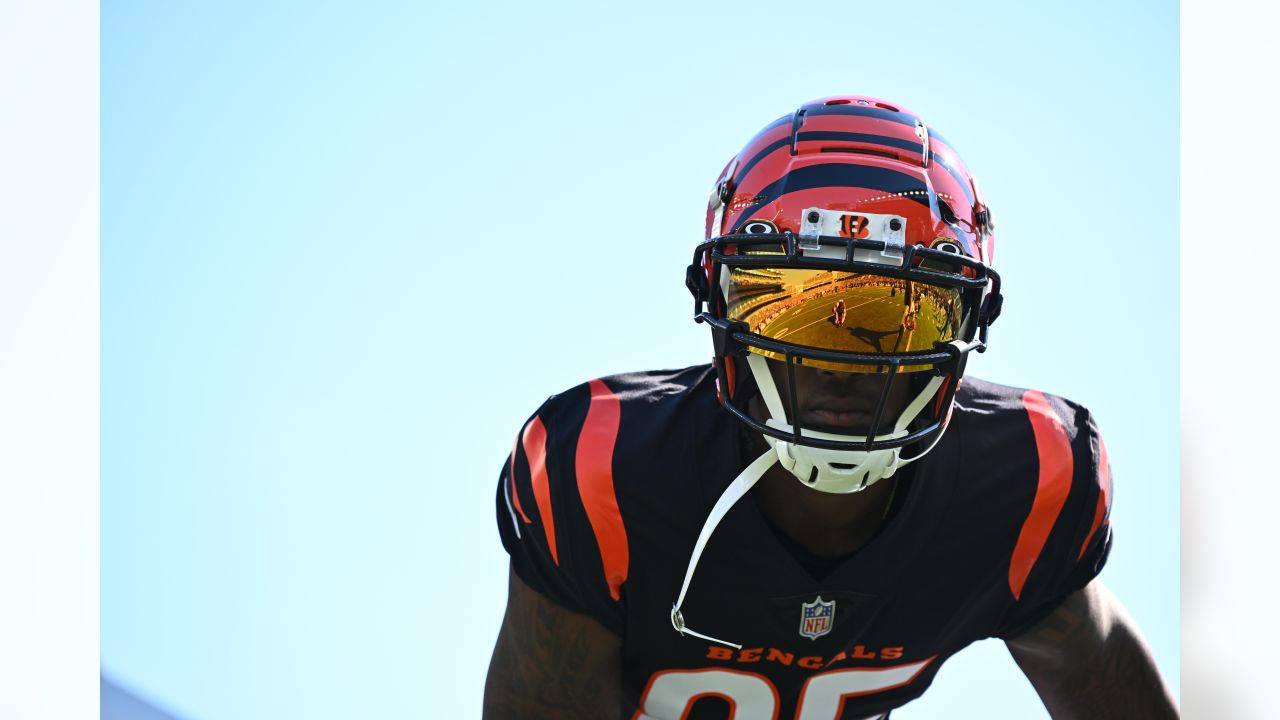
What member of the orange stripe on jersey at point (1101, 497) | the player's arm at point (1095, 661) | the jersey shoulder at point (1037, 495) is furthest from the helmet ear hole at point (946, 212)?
the player's arm at point (1095, 661)

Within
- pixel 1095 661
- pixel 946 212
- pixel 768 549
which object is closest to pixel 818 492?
pixel 768 549

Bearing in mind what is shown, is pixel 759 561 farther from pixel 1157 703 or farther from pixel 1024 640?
pixel 1157 703

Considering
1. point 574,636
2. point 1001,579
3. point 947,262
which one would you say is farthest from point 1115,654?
point 574,636

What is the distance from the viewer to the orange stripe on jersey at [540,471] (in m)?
1.60

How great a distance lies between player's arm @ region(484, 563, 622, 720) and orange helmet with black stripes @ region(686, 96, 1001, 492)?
1.32 ft

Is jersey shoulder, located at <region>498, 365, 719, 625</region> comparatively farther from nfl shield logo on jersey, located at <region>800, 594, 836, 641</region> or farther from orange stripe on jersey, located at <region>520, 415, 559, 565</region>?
nfl shield logo on jersey, located at <region>800, 594, 836, 641</region>

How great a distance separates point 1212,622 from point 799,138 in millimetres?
1078

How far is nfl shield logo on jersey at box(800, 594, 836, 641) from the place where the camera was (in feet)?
5.28

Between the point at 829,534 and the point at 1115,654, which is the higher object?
the point at 829,534

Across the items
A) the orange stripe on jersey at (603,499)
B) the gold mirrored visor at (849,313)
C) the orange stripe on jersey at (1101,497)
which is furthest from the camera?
the orange stripe on jersey at (1101,497)

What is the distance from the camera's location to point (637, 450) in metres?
1.62

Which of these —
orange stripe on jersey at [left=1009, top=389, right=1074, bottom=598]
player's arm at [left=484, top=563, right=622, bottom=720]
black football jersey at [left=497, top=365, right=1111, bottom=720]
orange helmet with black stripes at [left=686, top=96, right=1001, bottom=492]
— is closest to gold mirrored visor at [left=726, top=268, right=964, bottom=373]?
A: orange helmet with black stripes at [left=686, top=96, right=1001, bottom=492]

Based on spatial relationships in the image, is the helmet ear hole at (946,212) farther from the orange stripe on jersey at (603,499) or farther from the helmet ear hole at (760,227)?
the orange stripe on jersey at (603,499)

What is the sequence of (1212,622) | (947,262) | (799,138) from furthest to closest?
(1212,622), (799,138), (947,262)
